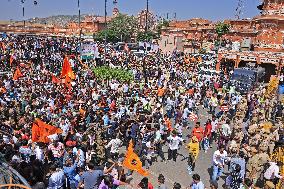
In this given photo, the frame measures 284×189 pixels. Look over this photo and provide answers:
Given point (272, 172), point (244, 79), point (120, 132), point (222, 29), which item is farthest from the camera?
point (222, 29)

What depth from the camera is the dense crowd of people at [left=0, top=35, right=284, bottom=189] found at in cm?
1009

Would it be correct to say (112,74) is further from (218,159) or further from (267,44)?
(267,44)

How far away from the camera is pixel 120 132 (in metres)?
14.9

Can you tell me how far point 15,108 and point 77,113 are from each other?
2988 mm

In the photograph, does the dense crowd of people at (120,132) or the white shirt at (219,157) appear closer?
the dense crowd of people at (120,132)

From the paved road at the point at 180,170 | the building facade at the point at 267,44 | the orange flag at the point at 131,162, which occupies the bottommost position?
the paved road at the point at 180,170

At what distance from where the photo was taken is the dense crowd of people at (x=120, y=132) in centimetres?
1009

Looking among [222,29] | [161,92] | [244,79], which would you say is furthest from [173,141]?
[222,29]

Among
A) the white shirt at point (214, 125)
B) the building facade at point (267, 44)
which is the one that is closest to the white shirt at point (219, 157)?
the white shirt at point (214, 125)

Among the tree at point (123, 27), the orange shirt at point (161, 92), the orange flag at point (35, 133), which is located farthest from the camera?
the tree at point (123, 27)

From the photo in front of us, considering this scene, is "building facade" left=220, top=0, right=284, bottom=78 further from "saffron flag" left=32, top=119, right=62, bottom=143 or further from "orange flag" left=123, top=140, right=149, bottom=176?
"orange flag" left=123, top=140, right=149, bottom=176

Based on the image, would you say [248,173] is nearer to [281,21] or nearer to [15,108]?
[15,108]

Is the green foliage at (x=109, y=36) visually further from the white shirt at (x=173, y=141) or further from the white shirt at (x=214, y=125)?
the white shirt at (x=173, y=141)

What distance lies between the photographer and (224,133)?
14.2m
